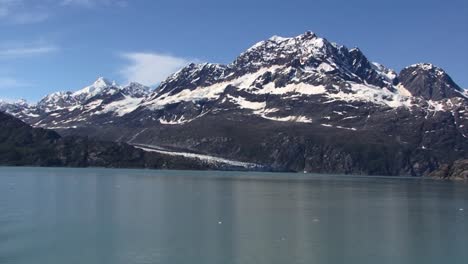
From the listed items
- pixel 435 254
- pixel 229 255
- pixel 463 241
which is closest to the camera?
pixel 229 255

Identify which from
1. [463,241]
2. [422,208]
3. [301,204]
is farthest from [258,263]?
[422,208]

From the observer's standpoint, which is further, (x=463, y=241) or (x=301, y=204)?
(x=301, y=204)

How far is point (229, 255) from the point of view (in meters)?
46.7

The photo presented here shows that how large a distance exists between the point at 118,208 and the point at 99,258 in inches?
1304

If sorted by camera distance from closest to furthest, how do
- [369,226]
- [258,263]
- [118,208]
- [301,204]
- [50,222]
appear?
[258,263] < [50,222] < [369,226] < [118,208] < [301,204]

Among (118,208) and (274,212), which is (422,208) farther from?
(118,208)

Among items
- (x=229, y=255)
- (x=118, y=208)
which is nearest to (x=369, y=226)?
(x=229, y=255)

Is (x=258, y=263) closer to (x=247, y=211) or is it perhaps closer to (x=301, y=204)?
(x=247, y=211)

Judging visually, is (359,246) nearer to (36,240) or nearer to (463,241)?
(463,241)

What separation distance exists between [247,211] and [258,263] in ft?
115

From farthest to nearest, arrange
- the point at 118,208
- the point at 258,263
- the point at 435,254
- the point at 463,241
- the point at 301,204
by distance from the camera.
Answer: the point at 301,204, the point at 118,208, the point at 463,241, the point at 435,254, the point at 258,263

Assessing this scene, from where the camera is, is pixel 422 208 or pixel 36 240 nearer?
pixel 36 240

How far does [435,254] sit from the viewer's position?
168 feet

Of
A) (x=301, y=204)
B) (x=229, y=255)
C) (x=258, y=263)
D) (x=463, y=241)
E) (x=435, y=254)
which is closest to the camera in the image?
(x=258, y=263)
